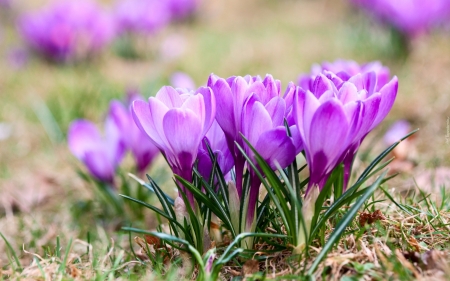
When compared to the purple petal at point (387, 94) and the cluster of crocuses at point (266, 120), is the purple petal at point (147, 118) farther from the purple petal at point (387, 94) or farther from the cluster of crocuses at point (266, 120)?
the purple petal at point (387, 94)

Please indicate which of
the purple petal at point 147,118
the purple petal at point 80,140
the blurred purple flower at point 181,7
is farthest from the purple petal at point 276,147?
the blurred purple flower at point 181,7

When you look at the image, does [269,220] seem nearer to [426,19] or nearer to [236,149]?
[236,149]

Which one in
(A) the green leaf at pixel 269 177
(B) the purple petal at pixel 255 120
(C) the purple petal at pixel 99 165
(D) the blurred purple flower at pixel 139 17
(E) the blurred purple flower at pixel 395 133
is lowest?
(C) the purple petal at pixel 99 165

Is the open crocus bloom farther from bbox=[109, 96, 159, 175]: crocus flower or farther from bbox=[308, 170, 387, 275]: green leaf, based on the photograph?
bbox=[109, 96, 159, 175]: crocus flower

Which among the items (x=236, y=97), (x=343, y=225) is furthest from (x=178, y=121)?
(x=343, y=225)

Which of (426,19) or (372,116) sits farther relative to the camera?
(426,19)

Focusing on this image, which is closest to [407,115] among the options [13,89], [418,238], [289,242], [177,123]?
[418,238]

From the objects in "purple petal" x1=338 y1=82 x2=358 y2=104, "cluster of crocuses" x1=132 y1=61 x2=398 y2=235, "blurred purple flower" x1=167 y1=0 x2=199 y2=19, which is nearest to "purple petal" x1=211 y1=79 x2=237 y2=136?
"cluster of crocuses" x1=132 y1=61 x2=398 y2=235
